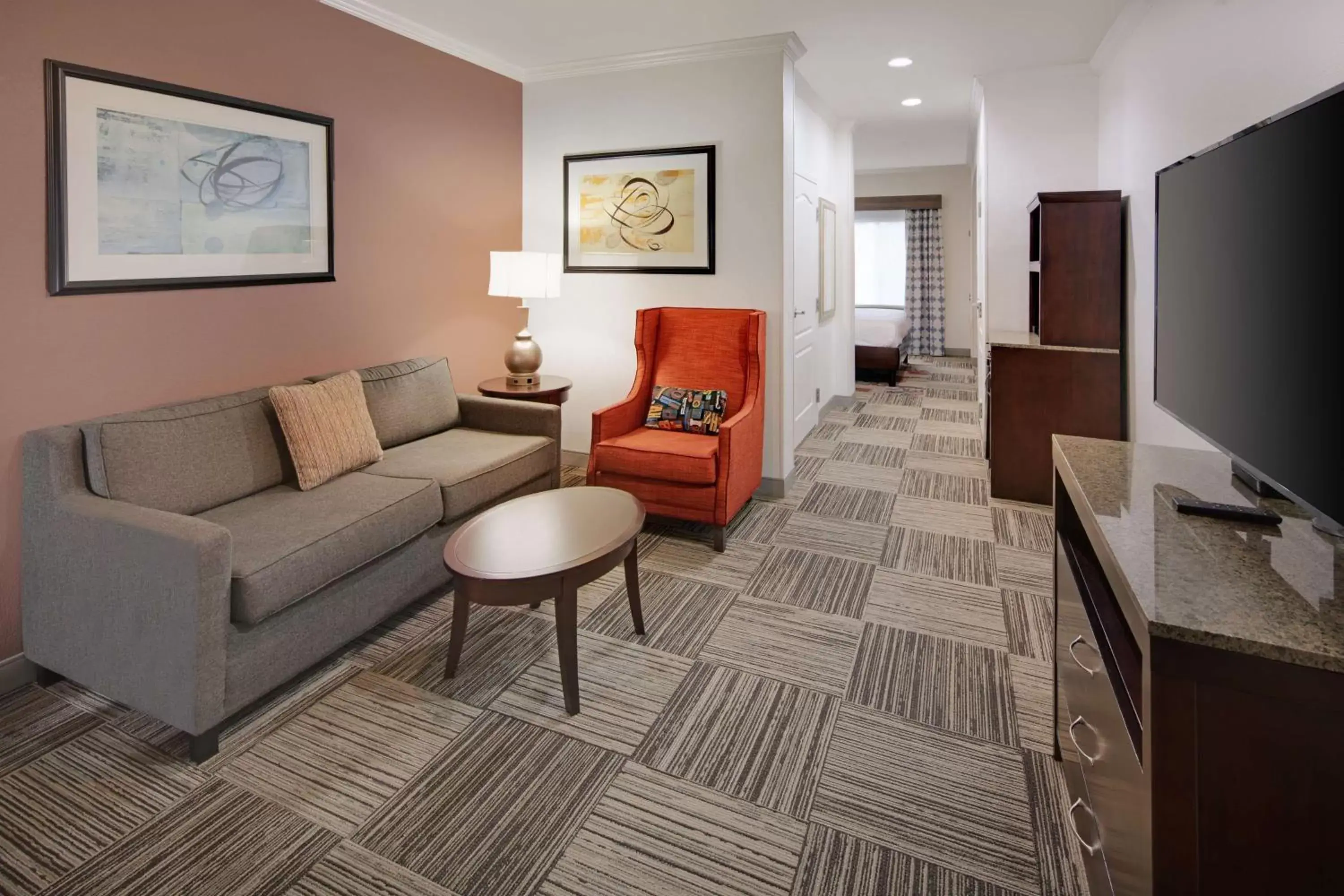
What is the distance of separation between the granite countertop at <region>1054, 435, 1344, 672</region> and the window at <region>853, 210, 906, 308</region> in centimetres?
927

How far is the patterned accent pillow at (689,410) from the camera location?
364cm

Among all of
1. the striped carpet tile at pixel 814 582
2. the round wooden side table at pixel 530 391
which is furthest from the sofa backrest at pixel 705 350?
the striped carpet tile at pixel 814 582

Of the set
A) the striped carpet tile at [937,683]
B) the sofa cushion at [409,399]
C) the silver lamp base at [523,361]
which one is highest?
the silver lamp base at [523,361]

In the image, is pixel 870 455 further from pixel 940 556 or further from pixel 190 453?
pixel 190 453

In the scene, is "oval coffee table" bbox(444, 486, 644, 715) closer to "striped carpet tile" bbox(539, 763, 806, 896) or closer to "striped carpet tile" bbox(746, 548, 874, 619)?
"striped carpet tile" bbox(539, 763, 806, 896)

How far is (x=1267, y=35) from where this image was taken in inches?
77.6

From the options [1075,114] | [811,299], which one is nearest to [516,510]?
[811,299]

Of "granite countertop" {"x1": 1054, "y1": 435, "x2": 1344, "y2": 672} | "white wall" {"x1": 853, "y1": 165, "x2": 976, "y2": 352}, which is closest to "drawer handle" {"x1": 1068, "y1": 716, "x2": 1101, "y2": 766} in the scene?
"granite countertop" {"x1": 1054, "y1": 435, "x2": 1344, "y2": 672}

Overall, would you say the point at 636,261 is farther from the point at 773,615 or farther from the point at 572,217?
the point at 773,615

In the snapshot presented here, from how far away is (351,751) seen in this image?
6.36 ft

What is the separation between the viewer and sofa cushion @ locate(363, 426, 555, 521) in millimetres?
2816

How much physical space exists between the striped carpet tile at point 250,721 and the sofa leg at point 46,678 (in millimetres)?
369

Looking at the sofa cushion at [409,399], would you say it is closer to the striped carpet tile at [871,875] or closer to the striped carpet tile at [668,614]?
the striped carpet tile at [668,614]

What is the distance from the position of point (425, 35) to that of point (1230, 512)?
389 cm
